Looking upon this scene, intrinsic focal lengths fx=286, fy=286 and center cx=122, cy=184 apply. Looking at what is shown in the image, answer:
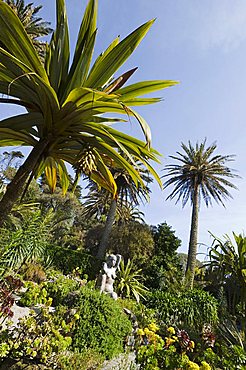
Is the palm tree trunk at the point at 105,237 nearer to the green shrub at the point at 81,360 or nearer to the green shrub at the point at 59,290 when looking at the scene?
the green shrub at the point at 59,290

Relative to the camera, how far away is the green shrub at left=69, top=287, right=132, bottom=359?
5.19 metres

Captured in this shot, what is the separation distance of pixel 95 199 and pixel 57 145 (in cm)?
1874

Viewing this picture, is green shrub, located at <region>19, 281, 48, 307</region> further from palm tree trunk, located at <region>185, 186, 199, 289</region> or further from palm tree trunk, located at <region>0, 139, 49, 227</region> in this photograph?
palm tree trunk, located at <region>185, 186, 199, 289</region>

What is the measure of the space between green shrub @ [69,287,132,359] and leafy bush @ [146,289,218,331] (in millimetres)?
4259

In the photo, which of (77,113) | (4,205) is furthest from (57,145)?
(4,205)

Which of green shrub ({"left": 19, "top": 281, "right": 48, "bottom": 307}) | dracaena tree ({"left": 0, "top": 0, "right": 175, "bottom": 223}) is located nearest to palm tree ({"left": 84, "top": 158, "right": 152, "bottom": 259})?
green shrub ({"left": 19, "top": 281, "right": 48, "bottom": 307})

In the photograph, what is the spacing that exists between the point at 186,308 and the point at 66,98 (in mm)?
10615

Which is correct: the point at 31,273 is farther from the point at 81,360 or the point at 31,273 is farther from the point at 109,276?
the point at 81,360

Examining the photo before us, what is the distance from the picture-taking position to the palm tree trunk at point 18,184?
4.37ft

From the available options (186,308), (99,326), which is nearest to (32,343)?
(99,326)

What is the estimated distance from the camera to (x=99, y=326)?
550 centimetres

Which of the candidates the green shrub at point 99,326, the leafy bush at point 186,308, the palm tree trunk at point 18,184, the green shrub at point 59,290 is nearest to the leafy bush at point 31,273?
the green shrub at point 59,290

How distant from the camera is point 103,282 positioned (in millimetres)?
8266

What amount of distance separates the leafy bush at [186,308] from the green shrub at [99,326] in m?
4.26
